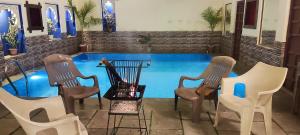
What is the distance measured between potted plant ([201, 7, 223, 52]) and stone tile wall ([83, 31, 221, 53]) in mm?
311

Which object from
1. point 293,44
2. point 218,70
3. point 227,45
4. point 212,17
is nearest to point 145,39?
point 212,17

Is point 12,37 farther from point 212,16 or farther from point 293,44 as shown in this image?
point 212,16

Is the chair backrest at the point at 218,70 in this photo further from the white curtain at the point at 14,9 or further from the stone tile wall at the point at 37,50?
the white curtain at the point at 14,9

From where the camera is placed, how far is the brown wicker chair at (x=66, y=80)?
9.97ft

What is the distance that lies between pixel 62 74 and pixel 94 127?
1051 mm

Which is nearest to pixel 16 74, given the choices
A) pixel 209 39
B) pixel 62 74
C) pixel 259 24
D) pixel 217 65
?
pixel 62 74

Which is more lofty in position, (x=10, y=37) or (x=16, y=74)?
(x=10, y=37)

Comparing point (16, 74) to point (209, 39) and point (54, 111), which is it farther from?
point (209, 39)

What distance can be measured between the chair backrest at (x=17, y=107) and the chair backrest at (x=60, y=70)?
1.10 metres

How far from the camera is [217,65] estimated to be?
132 inches

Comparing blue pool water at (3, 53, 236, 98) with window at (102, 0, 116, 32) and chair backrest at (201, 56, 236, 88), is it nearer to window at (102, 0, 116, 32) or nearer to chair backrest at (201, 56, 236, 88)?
chair backrest at (201, 56, 236, 88)

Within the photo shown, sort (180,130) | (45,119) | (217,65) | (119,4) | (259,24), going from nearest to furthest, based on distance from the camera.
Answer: (180,130)
(45,119)
(217,65)
(259,24)
(119,4)

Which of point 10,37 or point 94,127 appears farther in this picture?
point 10,37

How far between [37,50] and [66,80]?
4.12 metres
